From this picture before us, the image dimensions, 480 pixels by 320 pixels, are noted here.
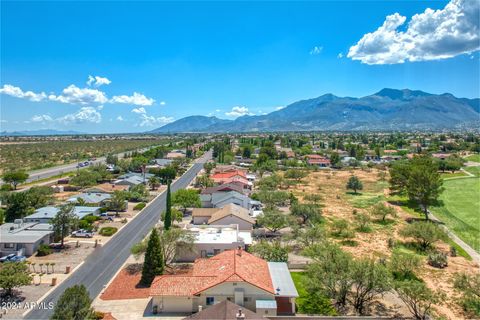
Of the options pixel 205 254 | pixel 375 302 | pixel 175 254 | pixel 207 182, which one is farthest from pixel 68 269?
pixel 207 182

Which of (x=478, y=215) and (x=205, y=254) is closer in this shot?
(x=205, y=254)

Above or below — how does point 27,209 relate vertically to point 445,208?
above

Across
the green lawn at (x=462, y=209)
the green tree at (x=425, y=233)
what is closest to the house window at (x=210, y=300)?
the green tree at (x=425, y=233)

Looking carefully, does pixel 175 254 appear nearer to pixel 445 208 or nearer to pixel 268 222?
pixel 268 222

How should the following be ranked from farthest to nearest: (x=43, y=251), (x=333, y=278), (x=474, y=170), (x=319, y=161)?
(x=319, y=161) < (x=474, y=170) < (x=43, y=251) < (x=333, y=278)

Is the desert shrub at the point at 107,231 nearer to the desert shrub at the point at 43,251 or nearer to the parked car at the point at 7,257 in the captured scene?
the desert shrub at the point at 43,251

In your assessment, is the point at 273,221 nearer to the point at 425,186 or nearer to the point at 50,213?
the point at 425,186

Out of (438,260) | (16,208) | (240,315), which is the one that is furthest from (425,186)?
(16,208)
